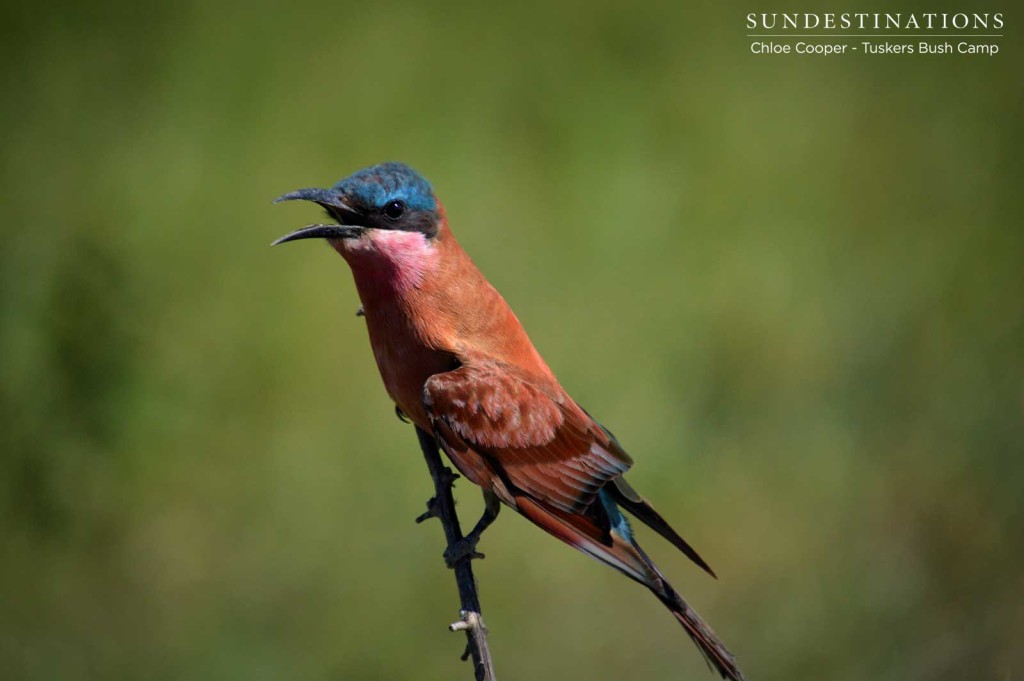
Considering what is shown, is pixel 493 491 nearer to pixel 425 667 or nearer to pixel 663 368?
pixel 425 667

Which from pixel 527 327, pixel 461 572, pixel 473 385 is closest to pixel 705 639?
pixel 461 572

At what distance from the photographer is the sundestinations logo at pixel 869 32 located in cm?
381

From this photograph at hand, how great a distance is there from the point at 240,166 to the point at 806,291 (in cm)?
162

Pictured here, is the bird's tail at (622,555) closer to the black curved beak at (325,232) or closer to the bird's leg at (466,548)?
the bird's leg at (466,548)

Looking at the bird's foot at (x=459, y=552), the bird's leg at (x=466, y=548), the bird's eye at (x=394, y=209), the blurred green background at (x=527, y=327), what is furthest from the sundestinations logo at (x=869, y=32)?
the bird's foot at (x=459, y=552)

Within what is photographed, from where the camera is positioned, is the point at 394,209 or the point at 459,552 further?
the point at 394,209

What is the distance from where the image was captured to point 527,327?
3281mm

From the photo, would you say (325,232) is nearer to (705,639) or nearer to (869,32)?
(705,639)

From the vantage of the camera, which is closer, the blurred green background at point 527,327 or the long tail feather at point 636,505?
the long tail feather at point 636,505

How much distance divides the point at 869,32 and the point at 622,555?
8.20 ft

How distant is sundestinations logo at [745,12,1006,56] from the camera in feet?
12.5

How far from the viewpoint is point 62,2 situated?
3645 mm

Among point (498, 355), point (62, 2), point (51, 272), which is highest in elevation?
point (62, 2)

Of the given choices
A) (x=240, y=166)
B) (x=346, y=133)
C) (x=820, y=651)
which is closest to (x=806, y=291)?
(x=820, y=651)
